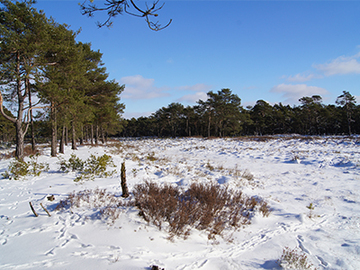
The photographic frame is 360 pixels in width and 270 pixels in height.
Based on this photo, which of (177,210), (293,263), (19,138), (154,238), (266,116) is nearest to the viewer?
(293,263)

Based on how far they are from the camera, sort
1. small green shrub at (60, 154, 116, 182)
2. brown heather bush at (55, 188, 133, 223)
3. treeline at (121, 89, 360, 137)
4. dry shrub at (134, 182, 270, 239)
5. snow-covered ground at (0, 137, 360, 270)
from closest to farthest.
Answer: snow-covered ground at (0, 137, 360, 270) < dry shrub at (134, 182, 270, 239) < brown heather bush at (55, 188, 133, 223) < small green shrub at (60, 154, 116, 182) < treeline at (121, 89, 360, 137)

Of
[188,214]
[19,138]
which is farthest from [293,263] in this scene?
[19,138]

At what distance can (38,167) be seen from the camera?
8.58 metres

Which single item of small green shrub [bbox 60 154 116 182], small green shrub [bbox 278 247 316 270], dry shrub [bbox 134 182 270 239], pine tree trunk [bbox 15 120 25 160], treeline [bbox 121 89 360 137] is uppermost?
treeline [bbox 121 89 360 137]

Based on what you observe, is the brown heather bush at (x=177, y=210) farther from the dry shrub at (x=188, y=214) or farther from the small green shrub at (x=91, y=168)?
the small green shrub at (x=91, y=168)

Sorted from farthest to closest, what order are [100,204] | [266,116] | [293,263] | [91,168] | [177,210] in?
[266,116] → [91,168] → [100,204] → [177,210] → [293,263]

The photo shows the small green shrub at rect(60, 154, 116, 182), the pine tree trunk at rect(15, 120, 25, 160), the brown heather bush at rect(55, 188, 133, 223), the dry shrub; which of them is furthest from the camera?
the pine tree trunk at rect(15, 120, 25, 160)

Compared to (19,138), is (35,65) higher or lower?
higher

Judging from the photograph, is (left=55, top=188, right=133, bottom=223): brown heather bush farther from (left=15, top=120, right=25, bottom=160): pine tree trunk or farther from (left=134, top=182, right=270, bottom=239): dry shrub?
(left=15, top=120, right=25, bottom=160): pine tree trunk

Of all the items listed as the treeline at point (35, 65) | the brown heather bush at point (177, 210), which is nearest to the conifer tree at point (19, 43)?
the treeline at point (35, 65)

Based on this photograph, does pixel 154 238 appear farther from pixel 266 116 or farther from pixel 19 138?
pixel 266 116

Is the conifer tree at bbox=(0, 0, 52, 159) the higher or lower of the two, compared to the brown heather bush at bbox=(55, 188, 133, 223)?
higher

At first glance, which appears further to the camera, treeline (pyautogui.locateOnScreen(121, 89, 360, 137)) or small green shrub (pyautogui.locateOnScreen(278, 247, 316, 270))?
treeline (pyautogui.locateOnScreen(121, 89, 360, 137))

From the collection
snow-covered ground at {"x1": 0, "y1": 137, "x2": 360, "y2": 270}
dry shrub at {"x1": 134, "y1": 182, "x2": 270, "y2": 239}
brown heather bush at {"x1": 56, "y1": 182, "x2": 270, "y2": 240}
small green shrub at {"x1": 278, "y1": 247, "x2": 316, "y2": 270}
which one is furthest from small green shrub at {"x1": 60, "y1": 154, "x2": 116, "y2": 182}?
small green shrub at {"x1": 278, "y1": 247, "x2": 316, "y2": 270}
